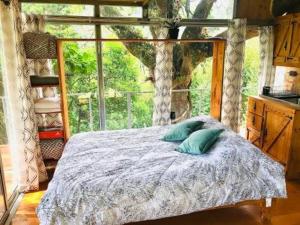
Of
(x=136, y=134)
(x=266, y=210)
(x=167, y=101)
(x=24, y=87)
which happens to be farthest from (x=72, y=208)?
(x=167, y=101)

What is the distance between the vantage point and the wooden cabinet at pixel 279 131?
3.27 metres

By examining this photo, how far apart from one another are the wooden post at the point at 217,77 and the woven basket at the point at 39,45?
82.2 inches

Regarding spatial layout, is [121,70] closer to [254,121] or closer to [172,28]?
[172,28]

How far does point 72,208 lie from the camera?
197 cm

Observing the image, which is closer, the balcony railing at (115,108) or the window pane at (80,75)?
the window pane at (80,75)

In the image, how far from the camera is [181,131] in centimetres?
294

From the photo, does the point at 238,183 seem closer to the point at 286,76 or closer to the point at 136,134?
the point at 136,134

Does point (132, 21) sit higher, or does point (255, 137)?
point (132, 21)

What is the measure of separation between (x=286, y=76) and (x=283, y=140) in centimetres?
134

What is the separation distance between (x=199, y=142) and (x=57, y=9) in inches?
102

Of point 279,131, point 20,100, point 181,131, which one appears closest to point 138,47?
point 181,131

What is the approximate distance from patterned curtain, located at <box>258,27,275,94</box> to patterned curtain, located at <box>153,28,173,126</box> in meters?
1.65

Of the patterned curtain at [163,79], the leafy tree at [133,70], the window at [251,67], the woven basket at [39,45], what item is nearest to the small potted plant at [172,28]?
the patterned curtain at [163,79]

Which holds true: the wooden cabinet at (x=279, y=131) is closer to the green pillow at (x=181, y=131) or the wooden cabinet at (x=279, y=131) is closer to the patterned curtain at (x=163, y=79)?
the green pillow at (x=181, y=131)
